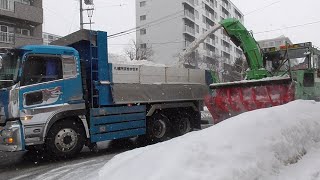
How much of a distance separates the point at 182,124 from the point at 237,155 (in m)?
8.35

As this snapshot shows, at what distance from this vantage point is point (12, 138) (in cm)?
848

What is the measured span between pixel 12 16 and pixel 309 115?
25315 mm

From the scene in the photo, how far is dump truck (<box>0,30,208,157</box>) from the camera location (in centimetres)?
876

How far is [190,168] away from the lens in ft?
13.6

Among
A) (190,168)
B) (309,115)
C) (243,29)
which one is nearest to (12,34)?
(243,29)

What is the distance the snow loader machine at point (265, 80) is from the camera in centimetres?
1219

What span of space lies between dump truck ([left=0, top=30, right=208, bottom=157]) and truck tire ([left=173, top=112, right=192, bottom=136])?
32 millimetres

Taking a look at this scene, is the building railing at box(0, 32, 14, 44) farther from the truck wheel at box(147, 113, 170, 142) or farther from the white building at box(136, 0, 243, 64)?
the white building at box(136, 0, 243, 64)

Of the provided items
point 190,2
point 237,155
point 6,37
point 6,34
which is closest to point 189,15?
point 190,2

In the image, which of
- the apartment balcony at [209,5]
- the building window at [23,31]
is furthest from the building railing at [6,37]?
the apartment balcony at [209,5]

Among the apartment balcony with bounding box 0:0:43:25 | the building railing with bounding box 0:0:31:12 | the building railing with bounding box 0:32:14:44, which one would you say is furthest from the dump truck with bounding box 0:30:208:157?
the building railing with bounding box 0:0:31:12

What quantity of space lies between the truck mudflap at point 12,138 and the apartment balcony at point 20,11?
2139 cm

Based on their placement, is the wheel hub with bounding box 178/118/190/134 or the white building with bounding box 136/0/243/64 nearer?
the wheel hub with bounding box 178/118/190/134

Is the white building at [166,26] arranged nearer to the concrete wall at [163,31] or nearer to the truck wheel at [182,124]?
the concrete wall at [163,31]
